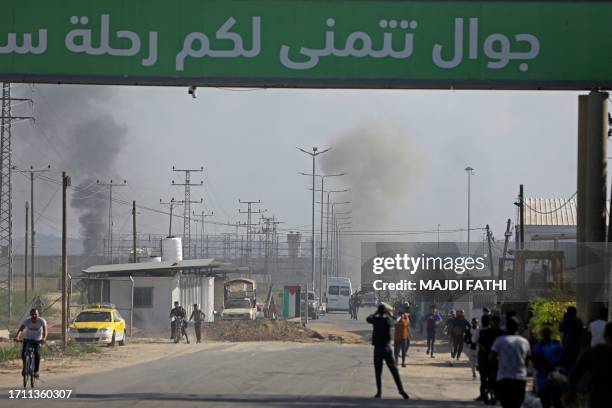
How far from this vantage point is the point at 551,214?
75.0 m

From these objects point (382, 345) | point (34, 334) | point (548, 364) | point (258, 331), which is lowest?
point (258, 331)

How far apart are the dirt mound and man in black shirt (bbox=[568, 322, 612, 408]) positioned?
125 ft

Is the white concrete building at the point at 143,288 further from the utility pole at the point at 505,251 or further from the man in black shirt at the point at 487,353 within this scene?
the man in black shirt at the point at 487,353

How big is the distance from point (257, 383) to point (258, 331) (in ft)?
92.0

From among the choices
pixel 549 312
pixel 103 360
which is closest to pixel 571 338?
pixel 549 312

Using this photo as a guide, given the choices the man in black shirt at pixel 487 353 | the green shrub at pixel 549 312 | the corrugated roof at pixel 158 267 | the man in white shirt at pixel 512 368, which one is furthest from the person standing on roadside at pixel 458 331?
the corrugated roof at pixel 158 267

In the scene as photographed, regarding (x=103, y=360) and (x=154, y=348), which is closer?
(x=103, y=360)

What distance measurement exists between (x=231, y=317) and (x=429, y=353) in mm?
25096

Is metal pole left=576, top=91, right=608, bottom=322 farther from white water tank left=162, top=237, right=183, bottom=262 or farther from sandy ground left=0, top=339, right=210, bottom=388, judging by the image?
white water tank left=162, top=237, right=183, bottom=262

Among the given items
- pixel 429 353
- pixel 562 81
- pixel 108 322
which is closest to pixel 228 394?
pixel 562 81

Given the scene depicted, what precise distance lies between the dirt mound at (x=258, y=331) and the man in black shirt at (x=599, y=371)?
38.2 metres

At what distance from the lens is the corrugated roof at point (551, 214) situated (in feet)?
240

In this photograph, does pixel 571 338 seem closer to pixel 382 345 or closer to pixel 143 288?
pixel 382 345

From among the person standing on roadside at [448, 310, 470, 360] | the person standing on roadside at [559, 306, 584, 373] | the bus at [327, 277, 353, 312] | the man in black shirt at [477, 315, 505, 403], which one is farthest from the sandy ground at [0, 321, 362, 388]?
the bus at [327, 277, 353, 312]
